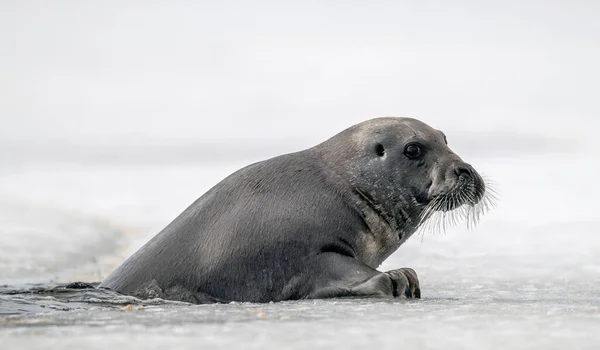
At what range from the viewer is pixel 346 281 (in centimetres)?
664

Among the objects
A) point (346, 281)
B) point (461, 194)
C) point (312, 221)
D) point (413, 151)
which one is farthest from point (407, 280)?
point (413, 151)

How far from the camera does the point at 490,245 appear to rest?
11.2 meters

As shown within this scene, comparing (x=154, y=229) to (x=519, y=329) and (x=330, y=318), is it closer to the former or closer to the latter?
(x=330, y=318)

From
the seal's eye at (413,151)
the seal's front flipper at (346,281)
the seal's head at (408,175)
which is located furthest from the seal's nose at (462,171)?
the seal's front flipper at (346,281)

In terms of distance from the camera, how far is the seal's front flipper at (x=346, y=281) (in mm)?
6523

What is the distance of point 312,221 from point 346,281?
2.01 ft

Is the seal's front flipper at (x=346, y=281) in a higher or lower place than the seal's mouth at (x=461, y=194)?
lower

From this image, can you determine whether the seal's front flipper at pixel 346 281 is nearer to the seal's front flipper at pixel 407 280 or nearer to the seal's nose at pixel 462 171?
the seal's front flipper at pixel 407 280

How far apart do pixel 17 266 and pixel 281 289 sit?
3804 mm

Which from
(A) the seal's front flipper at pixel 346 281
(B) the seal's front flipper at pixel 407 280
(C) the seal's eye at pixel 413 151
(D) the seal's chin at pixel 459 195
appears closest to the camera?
(A) the seal's front flipper at pixel 346 281

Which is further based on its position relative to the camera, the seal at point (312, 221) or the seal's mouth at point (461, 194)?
the seal's mouth at point (461, 194)

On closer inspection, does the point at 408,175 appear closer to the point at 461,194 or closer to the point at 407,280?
the point at 461,194

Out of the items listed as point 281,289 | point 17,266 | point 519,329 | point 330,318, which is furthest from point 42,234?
point 519,329

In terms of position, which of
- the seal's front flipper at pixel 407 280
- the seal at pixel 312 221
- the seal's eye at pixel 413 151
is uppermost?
the seal's eye at pixel 413 151
